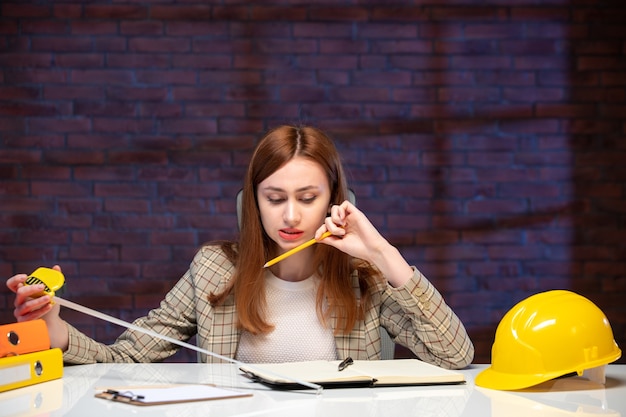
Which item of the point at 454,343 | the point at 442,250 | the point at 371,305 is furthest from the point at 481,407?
the point at 442,250

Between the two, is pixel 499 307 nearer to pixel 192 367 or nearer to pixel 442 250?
pixel 442 250

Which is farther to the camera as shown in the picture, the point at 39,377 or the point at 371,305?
the point at 371,305

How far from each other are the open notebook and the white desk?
0.02 m

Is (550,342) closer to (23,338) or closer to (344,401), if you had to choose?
(344,401)

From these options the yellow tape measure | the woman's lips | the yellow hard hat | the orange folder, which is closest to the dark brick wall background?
the woman's lips

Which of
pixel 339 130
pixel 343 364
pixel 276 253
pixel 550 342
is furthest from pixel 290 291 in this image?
pixel 339 130

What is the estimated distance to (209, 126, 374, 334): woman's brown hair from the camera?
6.68 ft

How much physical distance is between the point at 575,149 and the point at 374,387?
8.69 feet

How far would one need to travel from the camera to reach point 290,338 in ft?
6.72

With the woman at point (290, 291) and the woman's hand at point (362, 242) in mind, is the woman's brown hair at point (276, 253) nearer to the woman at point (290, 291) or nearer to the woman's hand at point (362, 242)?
the woman at point (290, 291)

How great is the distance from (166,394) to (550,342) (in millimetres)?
721

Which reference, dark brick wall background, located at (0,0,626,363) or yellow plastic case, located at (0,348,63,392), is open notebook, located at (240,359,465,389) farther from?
dark brick wall background, located at (0,0,626,363)

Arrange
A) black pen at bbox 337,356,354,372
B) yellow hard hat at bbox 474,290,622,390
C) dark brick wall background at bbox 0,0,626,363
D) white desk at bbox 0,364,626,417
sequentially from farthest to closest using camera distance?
dark brick wall background at bbox 0,0,626,363, black pen at bbox 337,356,354,372, yellow hard hat at bbox 474,290,622,390, white desk at bbox 0,364,626,417

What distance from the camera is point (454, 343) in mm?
1863
